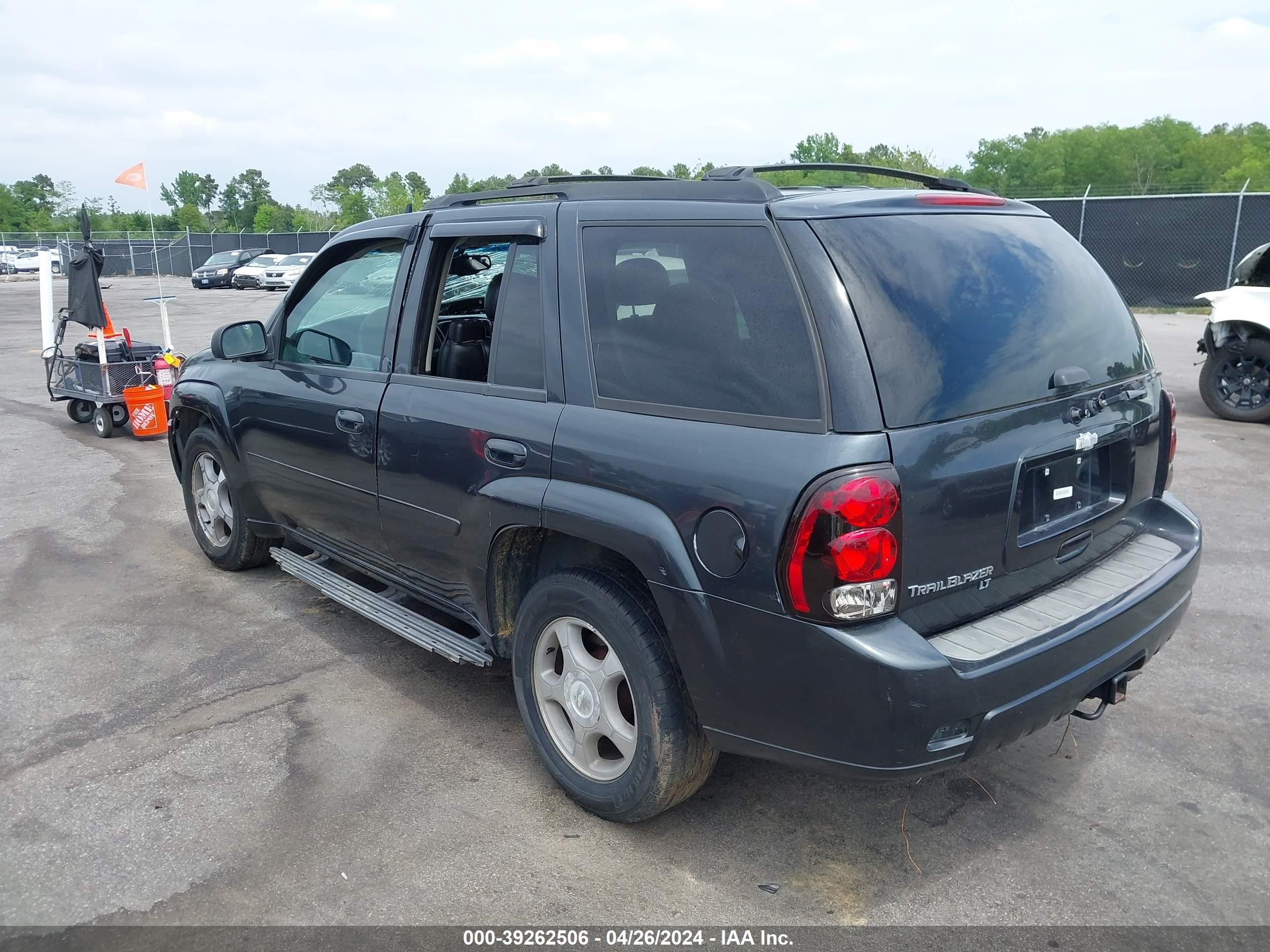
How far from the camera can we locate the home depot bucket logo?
378 inches

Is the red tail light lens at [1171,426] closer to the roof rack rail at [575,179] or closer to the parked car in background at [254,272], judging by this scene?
the roof rack rail at [575,179]

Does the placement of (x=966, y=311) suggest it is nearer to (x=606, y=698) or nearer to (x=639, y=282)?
(x=639, y=282)

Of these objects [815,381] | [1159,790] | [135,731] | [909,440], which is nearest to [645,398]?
[815,381]

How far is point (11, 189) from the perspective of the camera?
110 meters

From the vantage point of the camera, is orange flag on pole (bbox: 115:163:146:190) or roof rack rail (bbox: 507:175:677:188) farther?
orange flag on pole (bbox: 115:163:146:190)

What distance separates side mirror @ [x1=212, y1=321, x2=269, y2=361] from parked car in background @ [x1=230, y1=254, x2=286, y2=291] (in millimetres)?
33331

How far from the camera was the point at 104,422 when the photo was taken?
9719 millimetres

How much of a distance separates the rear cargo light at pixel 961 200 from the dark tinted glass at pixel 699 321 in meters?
0.62

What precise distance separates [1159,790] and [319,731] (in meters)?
3.03

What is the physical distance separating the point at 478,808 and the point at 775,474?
1.62m

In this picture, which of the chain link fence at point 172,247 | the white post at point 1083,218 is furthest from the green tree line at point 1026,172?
the white post at point 1083,218

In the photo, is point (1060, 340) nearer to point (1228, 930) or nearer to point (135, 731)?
point (1228, 930)

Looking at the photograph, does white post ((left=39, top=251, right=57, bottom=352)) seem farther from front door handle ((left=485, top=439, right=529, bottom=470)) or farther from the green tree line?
the green tree line

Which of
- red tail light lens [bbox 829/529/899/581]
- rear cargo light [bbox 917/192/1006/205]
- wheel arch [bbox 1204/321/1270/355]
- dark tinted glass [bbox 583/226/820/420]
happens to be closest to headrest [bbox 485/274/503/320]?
dark tinted glass [bbox 583/226/820/420]
